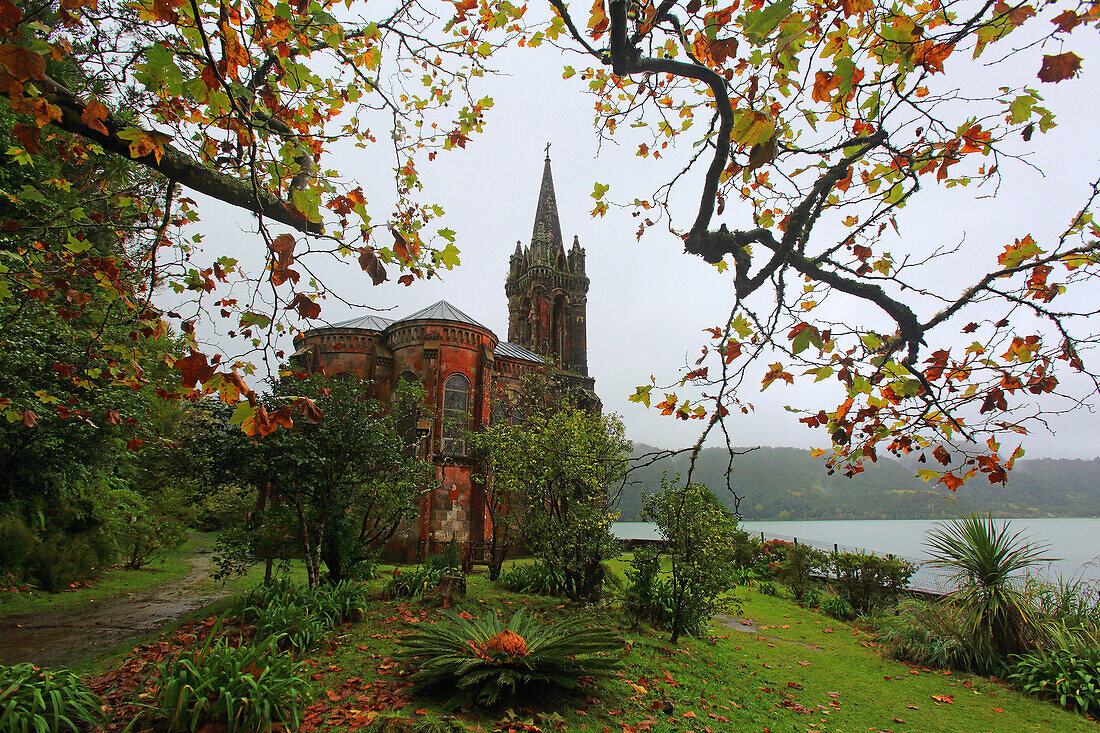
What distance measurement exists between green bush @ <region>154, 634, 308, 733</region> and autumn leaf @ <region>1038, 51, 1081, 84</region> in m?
6.93

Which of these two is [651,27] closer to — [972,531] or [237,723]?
[237,723]

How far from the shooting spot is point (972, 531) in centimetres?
1038

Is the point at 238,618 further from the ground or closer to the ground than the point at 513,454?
closer to the ground

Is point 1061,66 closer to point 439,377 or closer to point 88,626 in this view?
point 88,626

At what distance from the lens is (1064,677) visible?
7977 millimetres

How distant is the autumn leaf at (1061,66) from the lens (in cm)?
232

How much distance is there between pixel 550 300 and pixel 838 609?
23.5m

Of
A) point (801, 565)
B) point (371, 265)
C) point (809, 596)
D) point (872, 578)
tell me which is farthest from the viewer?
point (801, 565)

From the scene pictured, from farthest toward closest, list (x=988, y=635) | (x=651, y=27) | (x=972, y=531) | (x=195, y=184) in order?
(x=972, y=531)
(x=988, y=635)
(x=195, y=184)
(x=651, y=27)

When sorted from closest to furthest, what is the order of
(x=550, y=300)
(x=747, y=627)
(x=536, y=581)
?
(x=747, y=627) → (x=536, y=581) → (x=550, y=300)

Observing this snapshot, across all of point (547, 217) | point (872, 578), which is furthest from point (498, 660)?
point (547, 217)

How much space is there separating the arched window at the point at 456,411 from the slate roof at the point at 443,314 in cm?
241

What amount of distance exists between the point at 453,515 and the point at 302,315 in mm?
16904

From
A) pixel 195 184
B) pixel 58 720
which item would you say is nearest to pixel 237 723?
pixel 58 720
